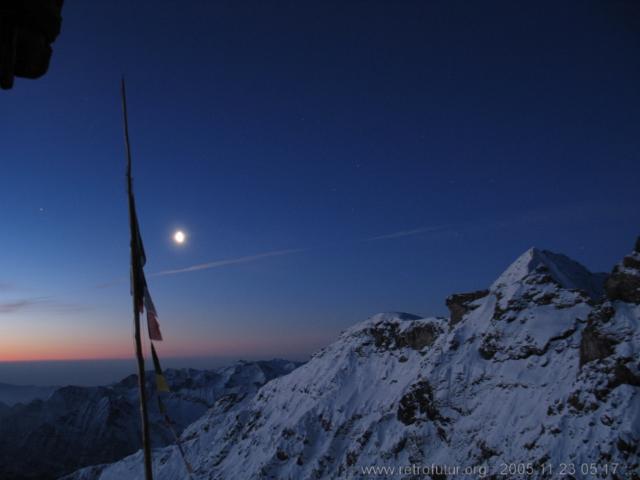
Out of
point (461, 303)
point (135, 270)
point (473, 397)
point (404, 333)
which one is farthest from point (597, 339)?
point (404, 333)

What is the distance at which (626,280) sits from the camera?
200 ft

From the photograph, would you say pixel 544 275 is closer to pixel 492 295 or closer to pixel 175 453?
pixel 492 295

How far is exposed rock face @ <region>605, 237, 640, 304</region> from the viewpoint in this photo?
2351 inches

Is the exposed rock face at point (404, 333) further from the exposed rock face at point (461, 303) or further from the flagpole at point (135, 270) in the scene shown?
the flagpole at point (135, 270)

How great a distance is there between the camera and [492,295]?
317 feet

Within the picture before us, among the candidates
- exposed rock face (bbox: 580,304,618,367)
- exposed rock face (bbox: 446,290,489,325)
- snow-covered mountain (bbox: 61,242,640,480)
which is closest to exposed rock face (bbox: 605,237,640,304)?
snow-covered mountain (bbox: 61,242,640,480)

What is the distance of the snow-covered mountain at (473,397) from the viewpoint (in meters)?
57.1

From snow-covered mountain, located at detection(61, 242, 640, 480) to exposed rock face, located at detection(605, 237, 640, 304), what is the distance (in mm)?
190

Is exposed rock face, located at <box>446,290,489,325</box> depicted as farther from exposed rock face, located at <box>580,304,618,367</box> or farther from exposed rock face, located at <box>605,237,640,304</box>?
exposed rock face, located at <box>605,237,640,304</box>

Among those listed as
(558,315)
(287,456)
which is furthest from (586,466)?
(287,456)

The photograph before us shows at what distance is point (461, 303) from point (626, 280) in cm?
4736

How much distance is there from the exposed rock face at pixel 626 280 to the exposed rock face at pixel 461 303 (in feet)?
129

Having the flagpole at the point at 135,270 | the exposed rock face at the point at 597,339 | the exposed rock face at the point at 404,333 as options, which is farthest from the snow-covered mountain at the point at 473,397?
the flagpole at the point at 135,270

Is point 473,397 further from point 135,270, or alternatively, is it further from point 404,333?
point 135,270
